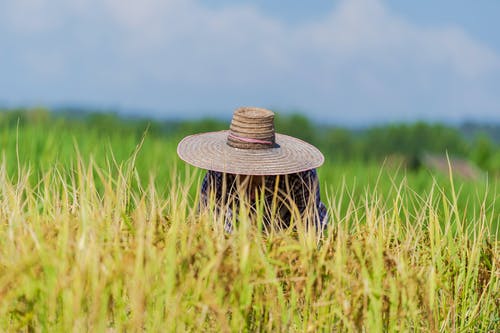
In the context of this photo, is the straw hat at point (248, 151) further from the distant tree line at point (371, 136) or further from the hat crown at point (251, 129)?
the distant tree line at point (371, 136)

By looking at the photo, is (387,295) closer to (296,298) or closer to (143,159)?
(296,298)

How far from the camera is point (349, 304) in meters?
2.85

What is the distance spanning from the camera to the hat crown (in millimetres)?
3725

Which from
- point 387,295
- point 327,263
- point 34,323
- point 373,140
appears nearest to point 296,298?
point 327,263

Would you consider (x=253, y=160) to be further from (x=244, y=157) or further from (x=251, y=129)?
(x=251, y=129)

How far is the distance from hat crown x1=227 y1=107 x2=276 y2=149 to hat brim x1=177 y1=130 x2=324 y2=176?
1.3 inches

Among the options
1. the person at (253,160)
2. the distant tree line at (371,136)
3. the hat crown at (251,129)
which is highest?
the hat crown at (251,129)

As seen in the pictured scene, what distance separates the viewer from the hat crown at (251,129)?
372cm

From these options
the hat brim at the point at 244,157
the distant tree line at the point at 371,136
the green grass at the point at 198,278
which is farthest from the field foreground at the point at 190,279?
the distant tree line at the point at 371,136

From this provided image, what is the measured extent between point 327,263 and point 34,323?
1.18 m

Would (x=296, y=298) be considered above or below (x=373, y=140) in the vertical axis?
above

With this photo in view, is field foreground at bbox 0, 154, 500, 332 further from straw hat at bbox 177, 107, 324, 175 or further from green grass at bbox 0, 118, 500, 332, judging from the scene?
straw hat at bbox 177, 107, 324, 175

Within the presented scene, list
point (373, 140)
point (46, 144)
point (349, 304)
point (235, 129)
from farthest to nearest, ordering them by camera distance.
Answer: point (373, 140) → point (46, 144) → point (235, 129) → point (349, 304)

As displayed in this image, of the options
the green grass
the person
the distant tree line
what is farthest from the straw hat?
the distant tree line
